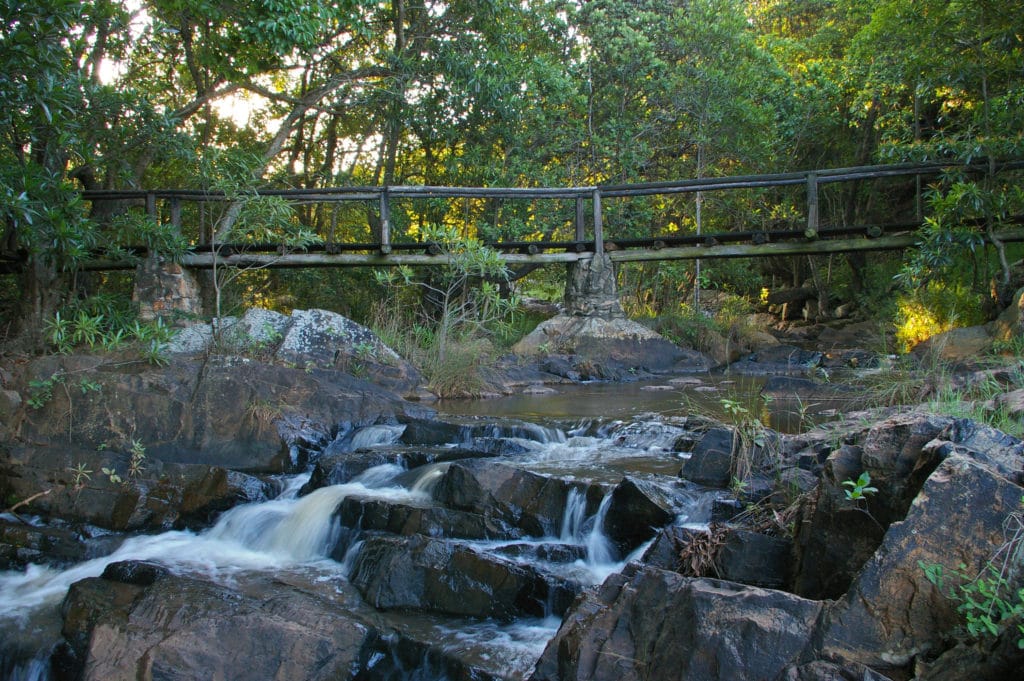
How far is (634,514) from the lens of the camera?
400 centimetres

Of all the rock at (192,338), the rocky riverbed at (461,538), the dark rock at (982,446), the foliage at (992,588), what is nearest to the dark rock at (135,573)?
the rocky riverbed at (461,538)

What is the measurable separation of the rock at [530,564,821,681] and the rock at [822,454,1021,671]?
0.13 metres

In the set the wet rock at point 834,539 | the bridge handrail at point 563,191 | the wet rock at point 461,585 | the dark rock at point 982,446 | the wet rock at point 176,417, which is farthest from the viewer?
the bridge handrail at point 563,191

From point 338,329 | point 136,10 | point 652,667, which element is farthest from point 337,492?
point 136,10

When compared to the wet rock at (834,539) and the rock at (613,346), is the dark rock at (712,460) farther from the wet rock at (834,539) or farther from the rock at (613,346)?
the rock at (613,346)

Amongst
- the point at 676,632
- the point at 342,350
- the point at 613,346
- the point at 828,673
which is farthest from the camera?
the point at 613,346

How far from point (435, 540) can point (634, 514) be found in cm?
104

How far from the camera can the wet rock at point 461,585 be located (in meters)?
3.54

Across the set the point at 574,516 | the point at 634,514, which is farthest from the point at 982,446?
the point at 574,516

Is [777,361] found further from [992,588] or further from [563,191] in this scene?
[992,588]

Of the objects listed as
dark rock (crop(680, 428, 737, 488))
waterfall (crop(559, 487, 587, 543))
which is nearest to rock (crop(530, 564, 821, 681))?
waterfall (crop(559, 487, 587, 543))

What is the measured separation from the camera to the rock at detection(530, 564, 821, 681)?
7.73ft

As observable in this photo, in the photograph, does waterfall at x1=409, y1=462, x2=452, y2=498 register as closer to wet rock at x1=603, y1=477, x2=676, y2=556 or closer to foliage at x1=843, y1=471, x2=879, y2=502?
wet rock at x1=603, y1=477, x2=676, y2=556

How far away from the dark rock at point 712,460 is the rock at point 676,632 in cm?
175
